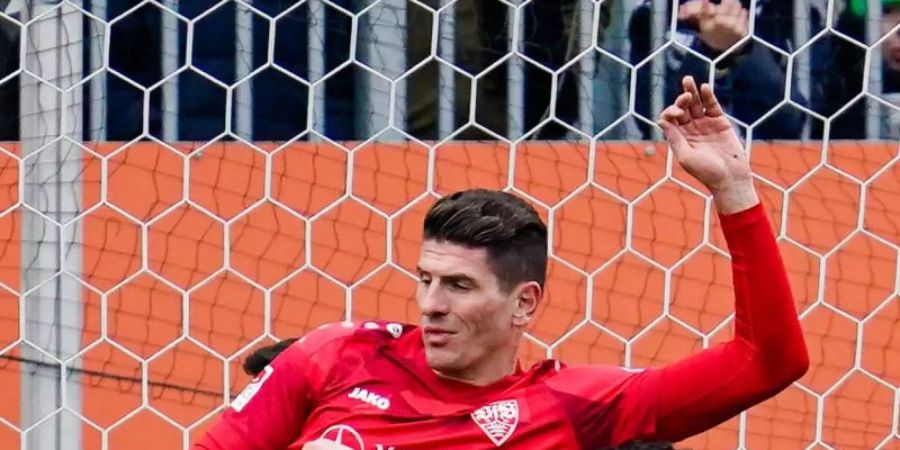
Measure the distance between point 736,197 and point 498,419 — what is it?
1.15 ft

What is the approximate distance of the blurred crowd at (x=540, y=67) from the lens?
2.47 meters

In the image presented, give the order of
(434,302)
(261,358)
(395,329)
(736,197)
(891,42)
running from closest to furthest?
(736,197) → (434,302) → (395,329) → (261,358) → (891,42)

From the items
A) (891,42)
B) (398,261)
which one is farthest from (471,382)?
(891,42)

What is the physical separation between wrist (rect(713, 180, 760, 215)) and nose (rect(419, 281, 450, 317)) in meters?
0.30

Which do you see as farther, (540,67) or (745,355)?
(540,67)

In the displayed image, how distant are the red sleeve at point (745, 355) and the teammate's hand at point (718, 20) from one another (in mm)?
760

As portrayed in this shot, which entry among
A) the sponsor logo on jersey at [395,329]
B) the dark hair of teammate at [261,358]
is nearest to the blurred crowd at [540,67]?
the dark hair of teammate at [261,358]

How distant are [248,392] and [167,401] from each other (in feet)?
2.37

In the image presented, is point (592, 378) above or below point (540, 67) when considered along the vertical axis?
below

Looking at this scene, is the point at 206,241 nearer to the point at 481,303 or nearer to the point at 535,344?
the point at 535,344

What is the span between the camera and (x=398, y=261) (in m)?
2.52

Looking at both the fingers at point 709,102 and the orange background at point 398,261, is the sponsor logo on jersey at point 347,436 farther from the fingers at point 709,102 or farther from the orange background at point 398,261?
the orange background at point 398,261

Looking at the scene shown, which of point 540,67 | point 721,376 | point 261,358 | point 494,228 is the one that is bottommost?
point 261,358

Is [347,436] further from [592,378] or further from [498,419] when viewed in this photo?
[592,378]
